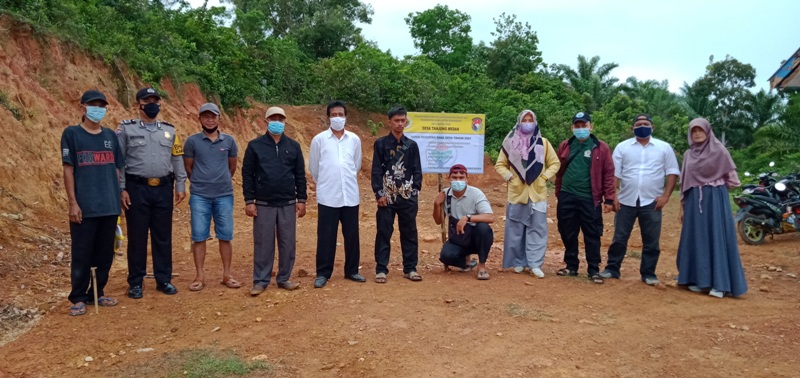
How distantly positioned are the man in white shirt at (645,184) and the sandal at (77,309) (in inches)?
192

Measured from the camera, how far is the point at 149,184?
519cm

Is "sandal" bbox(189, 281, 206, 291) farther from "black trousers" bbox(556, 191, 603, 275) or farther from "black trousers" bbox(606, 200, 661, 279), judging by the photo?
"black trousers" bbox(606, 200, 661, 279)

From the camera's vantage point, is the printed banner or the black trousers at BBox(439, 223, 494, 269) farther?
the printed banner

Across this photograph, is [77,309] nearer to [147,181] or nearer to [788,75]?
[147,181]

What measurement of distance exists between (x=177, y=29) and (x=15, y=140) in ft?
24.2

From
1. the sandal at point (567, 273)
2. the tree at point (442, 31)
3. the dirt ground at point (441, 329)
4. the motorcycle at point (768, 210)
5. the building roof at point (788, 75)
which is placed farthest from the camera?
the tree at point (442, 31)

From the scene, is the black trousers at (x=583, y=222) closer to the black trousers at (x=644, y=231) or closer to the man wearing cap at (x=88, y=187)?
the black trousers at (x=644, y=231)

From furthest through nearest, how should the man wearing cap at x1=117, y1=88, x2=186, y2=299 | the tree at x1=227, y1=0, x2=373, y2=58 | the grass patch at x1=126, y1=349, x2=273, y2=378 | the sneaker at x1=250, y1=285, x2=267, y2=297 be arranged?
the tree at x1=227, y1=0, x2=373, y2=58, the sneaker at x1=250, y1=285, x2=267, y2=297, the man wearing cap at x1=117, y1=88, x2=186, y2=299, the grass patch at x1=126, y1=349, x2=273, y2=378

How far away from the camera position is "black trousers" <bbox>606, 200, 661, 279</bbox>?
5.95 metres

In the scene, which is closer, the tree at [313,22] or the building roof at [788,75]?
the building roof at [788,75]

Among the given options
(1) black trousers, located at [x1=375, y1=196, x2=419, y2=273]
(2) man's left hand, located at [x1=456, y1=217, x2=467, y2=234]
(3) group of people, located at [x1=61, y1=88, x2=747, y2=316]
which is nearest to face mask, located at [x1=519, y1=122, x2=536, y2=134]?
(3) group of people, located at [x1=61, y1=88, x2=747, y2=316]

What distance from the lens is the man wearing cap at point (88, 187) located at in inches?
186

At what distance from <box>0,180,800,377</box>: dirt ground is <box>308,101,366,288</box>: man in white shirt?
1.04ft

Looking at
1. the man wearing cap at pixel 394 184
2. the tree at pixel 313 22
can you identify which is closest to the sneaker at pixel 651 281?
the man wearing cap at pixel 394 184
